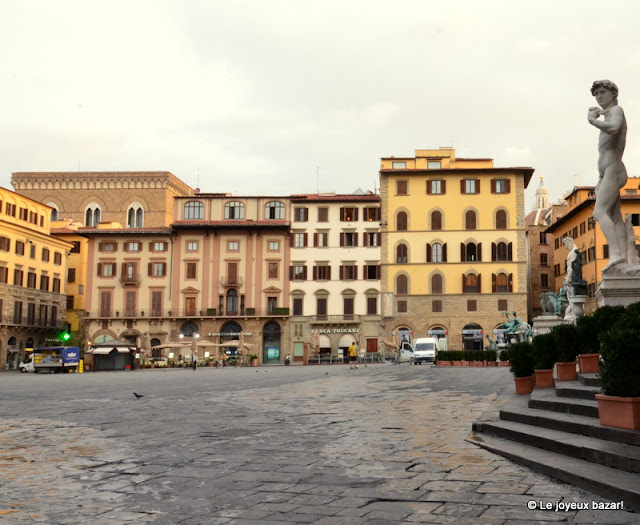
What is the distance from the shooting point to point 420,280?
57406mm

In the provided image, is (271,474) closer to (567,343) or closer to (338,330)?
(567,343)

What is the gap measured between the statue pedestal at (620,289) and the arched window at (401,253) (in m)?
47.1

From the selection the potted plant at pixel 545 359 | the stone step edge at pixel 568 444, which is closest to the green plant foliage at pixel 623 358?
the stone step edge at pixel 568 444

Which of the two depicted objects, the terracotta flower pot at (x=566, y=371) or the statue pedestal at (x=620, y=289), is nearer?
the terracotta flower pot at (x=566, y=371)

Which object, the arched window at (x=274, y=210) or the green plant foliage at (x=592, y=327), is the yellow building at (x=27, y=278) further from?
the green plant foliage at (x=592, y=327)

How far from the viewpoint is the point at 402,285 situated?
2267 inches

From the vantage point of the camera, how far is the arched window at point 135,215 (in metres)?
68.8

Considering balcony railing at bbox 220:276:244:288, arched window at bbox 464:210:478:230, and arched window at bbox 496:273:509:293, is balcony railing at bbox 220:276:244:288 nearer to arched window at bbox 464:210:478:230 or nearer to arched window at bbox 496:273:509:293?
arched window at bbox 464:210:478:230

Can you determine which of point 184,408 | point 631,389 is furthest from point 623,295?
point 184,408

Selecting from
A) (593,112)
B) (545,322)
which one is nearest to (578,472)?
(593,112)

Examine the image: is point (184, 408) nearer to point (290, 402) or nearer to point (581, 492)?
point (290, 402)

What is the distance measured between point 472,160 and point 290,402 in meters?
49.2

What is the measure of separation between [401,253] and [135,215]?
2809 centimetres

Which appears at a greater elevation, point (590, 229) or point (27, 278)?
point (590, 229)
